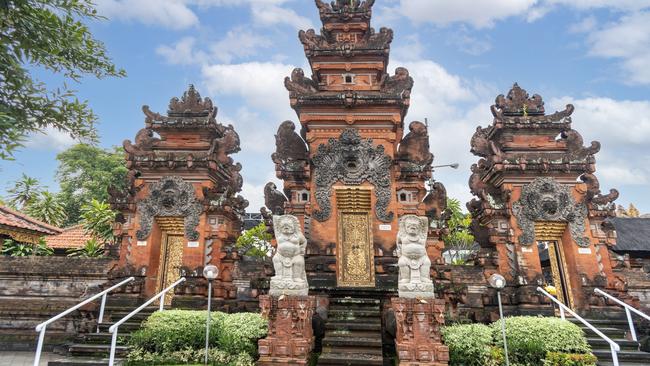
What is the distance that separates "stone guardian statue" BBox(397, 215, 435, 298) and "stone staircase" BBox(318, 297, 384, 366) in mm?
1160

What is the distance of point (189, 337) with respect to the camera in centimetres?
799

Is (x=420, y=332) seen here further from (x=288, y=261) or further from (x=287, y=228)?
(x=287, y=228)

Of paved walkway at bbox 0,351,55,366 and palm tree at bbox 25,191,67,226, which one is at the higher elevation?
palm tree at bbox 25,191,67,226

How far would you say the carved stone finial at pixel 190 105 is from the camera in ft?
41.2

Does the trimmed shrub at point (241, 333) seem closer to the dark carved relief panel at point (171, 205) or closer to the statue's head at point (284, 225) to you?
the statue's head at point (284, 225)

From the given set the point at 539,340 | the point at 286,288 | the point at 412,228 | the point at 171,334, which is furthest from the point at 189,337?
the point at 539,340

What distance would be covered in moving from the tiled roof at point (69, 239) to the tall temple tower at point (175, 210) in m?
8.28

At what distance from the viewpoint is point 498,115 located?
474 inches

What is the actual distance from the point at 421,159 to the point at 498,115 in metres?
2.93

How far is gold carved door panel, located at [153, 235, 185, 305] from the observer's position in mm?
11305

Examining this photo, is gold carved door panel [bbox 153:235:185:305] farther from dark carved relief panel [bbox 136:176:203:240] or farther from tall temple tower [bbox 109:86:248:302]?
dark carved relief panel [bbox 136:176:203:240]

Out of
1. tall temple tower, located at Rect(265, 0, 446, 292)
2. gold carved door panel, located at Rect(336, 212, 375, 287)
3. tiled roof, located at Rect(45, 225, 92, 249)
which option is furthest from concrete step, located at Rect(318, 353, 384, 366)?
tiled roof, located at Rect(45, 225, 92, 249)

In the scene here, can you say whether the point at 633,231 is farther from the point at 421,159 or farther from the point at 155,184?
the point at 155,184

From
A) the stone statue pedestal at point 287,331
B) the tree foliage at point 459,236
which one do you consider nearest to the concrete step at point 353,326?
the stone statue pedestal at point 287,331
